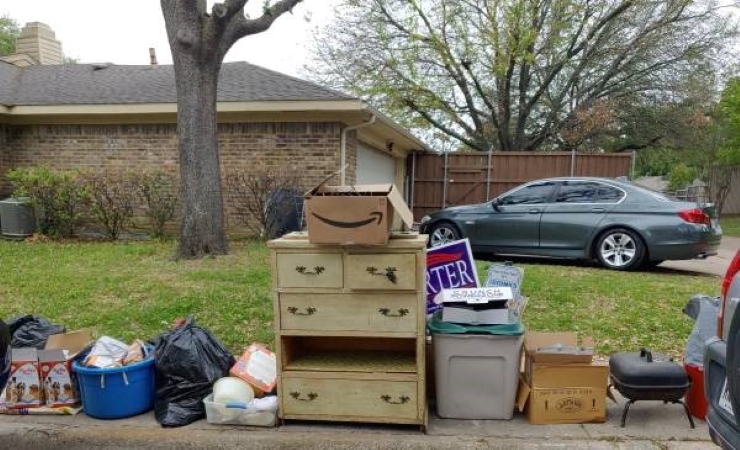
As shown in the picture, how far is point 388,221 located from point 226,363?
1539 millimetres

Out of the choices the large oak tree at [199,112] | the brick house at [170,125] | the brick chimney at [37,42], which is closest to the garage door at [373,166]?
the brick house at [170,125]

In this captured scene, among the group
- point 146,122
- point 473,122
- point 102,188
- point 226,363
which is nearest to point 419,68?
point 473,122

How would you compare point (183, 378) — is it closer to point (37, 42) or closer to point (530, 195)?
point (530, 195)

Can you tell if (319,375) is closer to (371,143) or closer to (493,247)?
(493,247)

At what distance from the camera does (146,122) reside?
9.98 metres

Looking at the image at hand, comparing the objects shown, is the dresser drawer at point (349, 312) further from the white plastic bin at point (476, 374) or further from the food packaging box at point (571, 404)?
the food packaging box at point (571, 404)

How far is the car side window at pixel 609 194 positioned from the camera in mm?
7568

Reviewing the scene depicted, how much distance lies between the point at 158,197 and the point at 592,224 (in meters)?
7.34

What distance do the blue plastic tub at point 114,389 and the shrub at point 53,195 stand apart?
7.03 meters

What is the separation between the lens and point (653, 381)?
9.60 ft

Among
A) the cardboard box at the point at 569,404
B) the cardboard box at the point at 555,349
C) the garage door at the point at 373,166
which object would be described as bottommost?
the cardboard box at the point at 569,404

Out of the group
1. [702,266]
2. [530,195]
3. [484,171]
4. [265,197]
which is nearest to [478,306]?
[530,195]

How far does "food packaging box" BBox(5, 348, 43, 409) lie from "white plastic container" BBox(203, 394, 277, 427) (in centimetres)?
115

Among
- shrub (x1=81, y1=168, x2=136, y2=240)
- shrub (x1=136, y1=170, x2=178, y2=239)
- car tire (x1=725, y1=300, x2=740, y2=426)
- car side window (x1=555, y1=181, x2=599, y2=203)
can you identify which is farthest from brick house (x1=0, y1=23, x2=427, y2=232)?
car tire (x1=725, y1=300, x2=740, y2=426)
